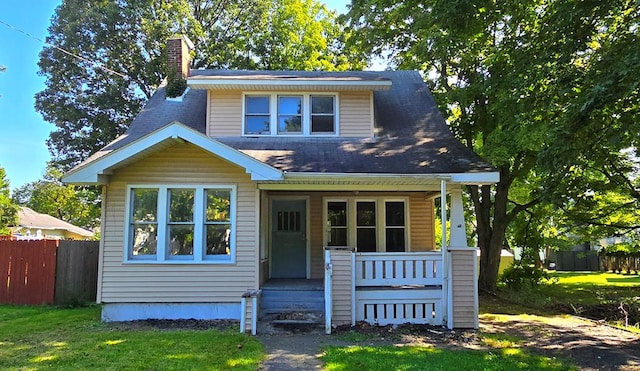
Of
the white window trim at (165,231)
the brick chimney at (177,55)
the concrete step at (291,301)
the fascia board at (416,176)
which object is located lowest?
the concrete step at (291,301)

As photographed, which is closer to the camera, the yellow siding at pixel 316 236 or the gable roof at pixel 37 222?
the yellow siding at pixel 316 236

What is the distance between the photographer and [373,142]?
10805mm

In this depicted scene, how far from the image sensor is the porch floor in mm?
9289

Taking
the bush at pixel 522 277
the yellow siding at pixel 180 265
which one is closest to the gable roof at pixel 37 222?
the yellow siding at pixel 180 265

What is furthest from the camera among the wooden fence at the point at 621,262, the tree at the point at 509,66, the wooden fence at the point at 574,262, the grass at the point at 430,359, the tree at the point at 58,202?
the tree at the point at 58,202

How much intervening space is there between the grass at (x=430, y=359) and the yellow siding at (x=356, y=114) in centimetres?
552

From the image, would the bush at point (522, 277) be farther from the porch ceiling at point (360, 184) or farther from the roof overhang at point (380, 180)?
the roof overhang at point (380, 180)

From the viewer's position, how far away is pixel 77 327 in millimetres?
8336

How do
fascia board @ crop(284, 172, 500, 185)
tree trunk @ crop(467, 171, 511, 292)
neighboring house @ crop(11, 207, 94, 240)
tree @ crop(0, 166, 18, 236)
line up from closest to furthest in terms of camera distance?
fascia board @ crop(284, 172, 500, 185) < tree trunk @ crop(467, 171, 511, 292) < tree @ crop(0, 166, 18, 236) < neighboring house @ crop(11, 207, 94, 240)

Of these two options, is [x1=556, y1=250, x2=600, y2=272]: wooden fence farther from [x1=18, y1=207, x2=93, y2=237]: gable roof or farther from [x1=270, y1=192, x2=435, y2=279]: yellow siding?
[x1=18, y1=207, x2=93, y2=237]: gable roof

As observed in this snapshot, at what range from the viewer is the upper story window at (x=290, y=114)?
438 inches

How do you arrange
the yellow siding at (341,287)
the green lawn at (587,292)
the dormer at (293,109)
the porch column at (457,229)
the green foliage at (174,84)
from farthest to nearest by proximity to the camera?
the green foliage at (174,84), the green lawn at (587,292), the dormer at (293,109), the porch column at (457,229), the yellow siding at (341,287)

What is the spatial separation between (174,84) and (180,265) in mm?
5900

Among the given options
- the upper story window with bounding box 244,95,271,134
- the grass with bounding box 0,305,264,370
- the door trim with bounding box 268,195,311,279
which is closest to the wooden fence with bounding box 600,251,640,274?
the door trim with bounding box 268,195,311,279
